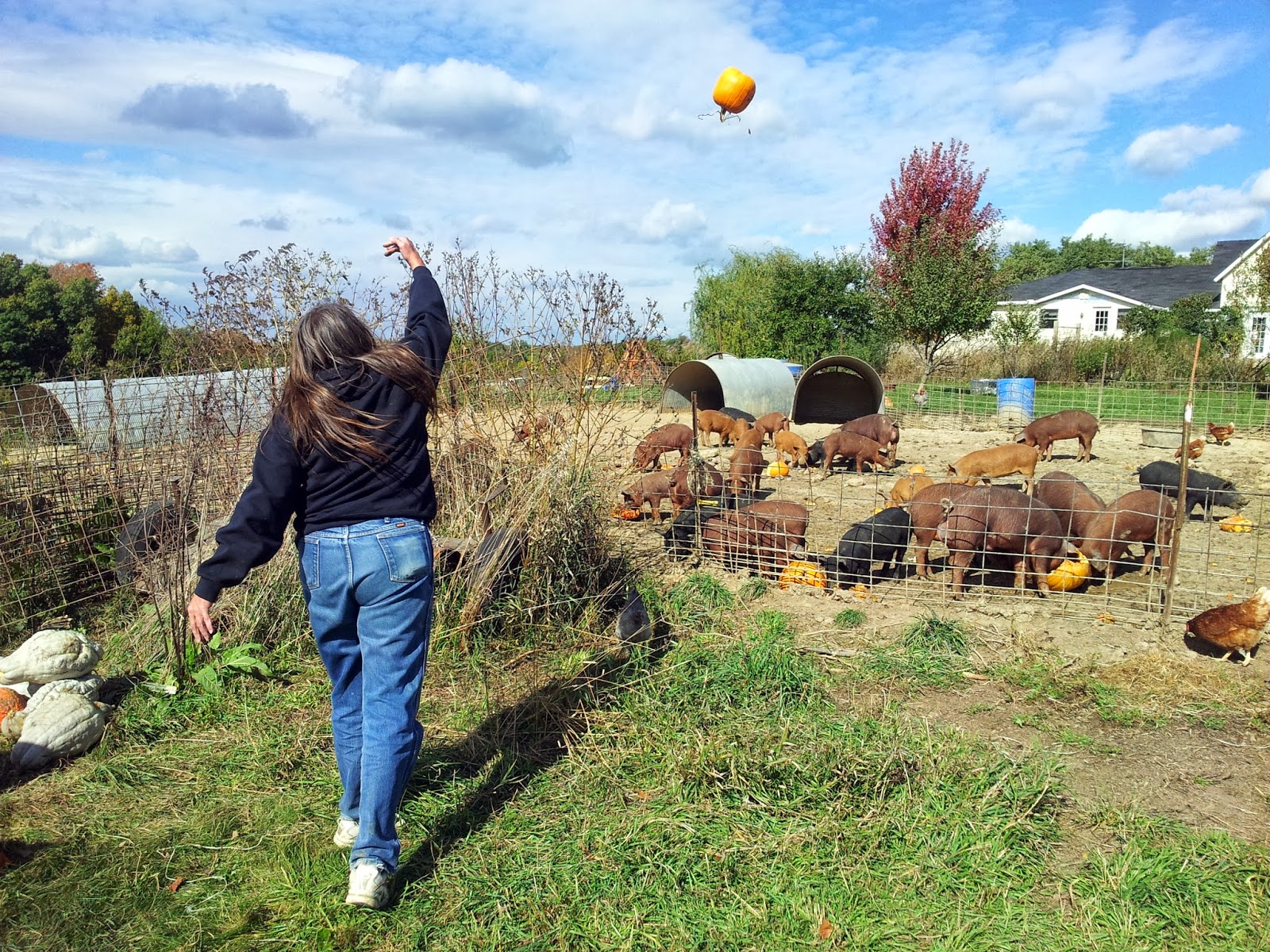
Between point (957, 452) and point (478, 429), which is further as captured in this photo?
point (957, 452)

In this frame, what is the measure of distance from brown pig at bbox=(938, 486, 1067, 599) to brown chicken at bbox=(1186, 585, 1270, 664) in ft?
4.62

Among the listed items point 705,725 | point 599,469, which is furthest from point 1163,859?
point 599,469

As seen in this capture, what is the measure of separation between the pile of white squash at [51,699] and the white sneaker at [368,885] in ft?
7.32

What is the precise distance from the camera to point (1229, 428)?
14.4 meters

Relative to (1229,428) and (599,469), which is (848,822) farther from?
(1229,428)

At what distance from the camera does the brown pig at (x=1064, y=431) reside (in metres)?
12.7

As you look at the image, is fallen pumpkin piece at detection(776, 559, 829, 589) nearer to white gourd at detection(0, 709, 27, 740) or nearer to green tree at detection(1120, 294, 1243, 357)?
white gourd at detection(0, 709, 27, 740)

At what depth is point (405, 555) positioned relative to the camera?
2.96m

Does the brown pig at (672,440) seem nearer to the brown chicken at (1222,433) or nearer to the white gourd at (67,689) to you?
the white gourd at (67,689)

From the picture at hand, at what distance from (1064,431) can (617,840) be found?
38.4 ft

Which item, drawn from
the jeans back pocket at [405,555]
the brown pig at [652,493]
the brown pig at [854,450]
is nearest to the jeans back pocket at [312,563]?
the jeans back pocket at [405,555]

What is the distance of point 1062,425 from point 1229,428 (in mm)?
4074

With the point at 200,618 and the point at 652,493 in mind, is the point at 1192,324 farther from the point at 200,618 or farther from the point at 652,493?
the point at 200,618

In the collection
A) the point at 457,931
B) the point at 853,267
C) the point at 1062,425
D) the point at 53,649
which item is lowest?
the point at 457,931
